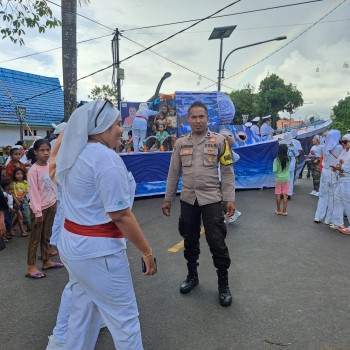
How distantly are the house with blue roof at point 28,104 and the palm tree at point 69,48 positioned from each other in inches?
555

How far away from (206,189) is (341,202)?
12.4 feet

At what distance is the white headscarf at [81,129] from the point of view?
180cm

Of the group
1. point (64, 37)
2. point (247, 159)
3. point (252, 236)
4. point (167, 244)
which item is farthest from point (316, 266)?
point (247, 159)

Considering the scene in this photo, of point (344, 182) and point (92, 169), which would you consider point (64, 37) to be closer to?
point (92, 169)

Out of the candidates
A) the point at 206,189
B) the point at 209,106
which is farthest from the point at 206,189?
the point at 209,106

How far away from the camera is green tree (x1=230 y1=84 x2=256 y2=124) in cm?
3884

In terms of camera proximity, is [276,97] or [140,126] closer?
[140,126]

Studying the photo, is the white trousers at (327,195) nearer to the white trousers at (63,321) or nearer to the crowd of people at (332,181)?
the crowd of people at (332,181)

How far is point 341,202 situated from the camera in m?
5.87

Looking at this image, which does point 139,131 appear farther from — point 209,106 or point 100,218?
point 100,218

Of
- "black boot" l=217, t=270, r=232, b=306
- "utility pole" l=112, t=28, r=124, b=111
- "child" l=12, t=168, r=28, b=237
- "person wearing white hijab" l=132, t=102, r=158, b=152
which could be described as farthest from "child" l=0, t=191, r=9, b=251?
"utility pole" l=112, t=28, r=124, b=111

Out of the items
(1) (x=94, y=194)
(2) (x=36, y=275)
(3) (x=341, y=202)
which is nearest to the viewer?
(1) (x=94, y=194)

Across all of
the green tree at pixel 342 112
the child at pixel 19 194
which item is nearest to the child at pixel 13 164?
the child at pixel 19 194

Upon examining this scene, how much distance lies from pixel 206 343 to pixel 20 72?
2375cm
